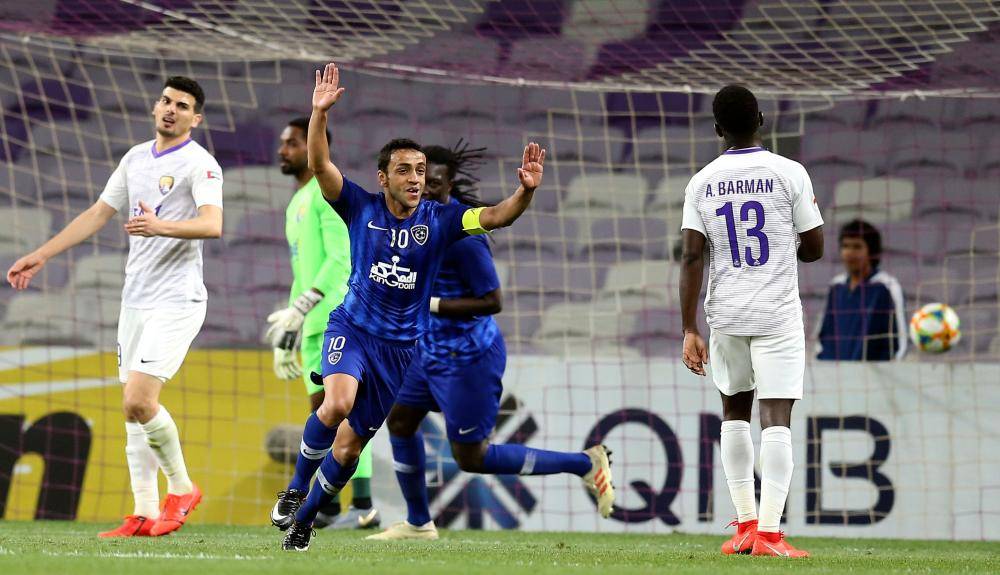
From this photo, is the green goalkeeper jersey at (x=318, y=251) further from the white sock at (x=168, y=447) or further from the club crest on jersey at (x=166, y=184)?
the white sock at (x=168, y=447)

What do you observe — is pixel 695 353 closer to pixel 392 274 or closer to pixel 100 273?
pixel 392 274

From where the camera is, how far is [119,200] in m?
6.81

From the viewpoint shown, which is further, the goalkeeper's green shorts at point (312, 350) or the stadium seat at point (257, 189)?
the stadium seat at point (257, 189)

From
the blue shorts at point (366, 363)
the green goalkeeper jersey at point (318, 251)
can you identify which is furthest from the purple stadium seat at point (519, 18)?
the blue shorts at point (366, 363)

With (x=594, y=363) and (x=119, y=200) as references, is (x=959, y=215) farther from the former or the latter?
(x=119, y=200)

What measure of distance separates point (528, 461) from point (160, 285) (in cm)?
208

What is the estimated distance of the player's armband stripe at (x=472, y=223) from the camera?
5.59 meters

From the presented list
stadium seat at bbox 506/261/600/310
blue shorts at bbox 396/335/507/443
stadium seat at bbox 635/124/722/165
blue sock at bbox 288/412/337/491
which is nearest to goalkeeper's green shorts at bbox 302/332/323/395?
blue shorts at bbox 396/335/507/443

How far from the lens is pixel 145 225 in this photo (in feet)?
19.3

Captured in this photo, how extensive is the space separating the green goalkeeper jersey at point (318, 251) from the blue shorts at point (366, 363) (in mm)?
1852

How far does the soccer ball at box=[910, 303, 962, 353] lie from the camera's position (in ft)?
27.1

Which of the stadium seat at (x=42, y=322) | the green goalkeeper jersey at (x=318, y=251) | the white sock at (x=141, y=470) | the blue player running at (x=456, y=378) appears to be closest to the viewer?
the white sock at (x=141, y=470)

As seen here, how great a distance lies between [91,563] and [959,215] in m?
9.09

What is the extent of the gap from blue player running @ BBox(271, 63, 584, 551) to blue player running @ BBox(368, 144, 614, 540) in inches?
43.3
